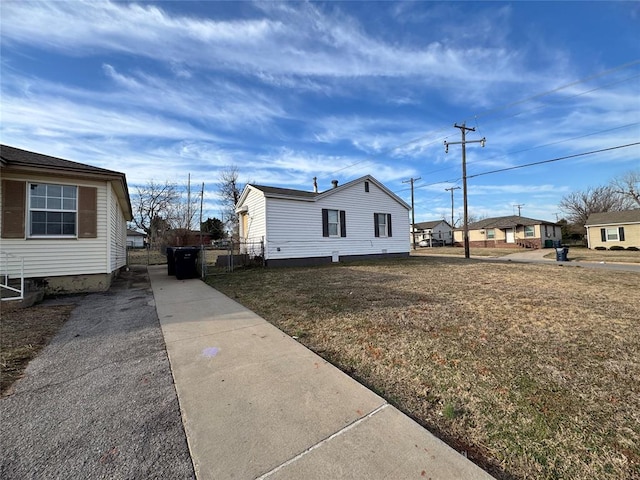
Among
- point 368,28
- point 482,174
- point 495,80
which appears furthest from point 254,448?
point 482,174

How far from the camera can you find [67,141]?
10922mm

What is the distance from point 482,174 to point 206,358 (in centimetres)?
2037

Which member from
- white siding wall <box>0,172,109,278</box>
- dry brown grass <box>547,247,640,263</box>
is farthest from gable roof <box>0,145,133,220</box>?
dry brown grass <box>547,247,640,263</box>

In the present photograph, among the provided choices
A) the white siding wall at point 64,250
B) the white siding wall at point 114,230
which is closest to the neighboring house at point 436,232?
the white siding wall at point 114,230

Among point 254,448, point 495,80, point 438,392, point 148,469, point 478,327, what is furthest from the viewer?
point 495,80

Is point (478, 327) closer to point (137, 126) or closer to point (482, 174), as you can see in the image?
point (137, 126)

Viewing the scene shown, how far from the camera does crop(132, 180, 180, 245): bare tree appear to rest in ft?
118

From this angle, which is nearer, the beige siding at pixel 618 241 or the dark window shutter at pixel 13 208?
the dark window shutter at pixel 13 208

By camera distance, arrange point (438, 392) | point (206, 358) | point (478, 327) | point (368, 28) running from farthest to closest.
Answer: point (368, 28) < point (478, 327) < point (206, 358) < point (438, 392)

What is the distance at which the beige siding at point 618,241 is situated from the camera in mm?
25906

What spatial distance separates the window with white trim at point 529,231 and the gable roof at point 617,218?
478 cm

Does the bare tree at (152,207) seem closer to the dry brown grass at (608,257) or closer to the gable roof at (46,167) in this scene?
the gable roof at (46,167)

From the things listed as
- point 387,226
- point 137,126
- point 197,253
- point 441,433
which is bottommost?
point 441,433

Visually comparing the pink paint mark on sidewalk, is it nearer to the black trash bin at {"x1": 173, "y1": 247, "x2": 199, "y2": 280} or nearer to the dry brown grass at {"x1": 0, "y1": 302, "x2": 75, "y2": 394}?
the dry brown grass at {"x1": 0, "y1": 302, "x2": 75, "y2": 394}
